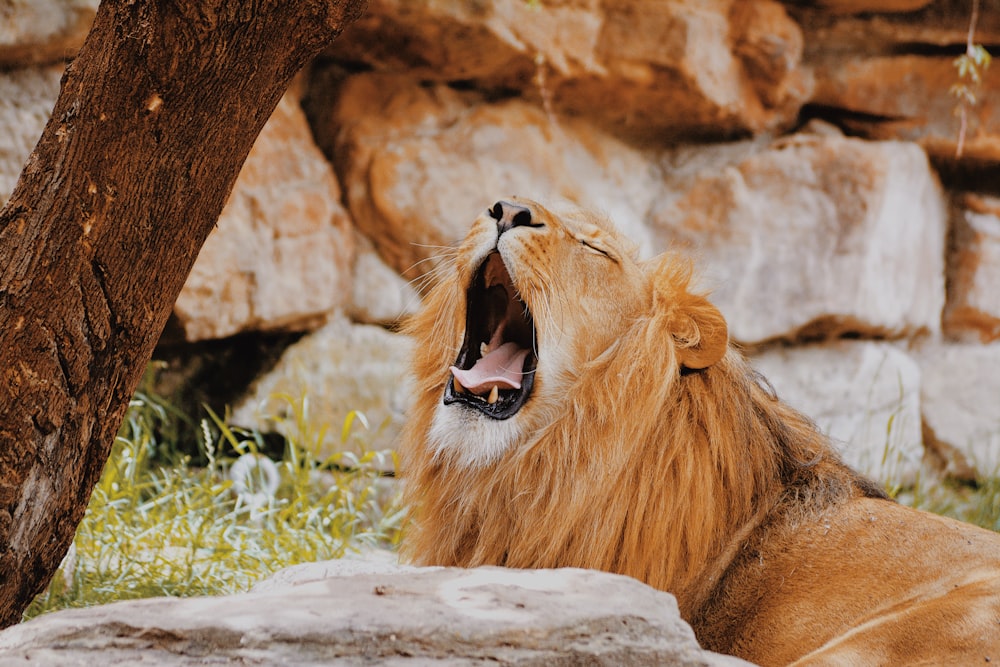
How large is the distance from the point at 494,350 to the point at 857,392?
3.02 metres

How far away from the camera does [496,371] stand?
122 inches

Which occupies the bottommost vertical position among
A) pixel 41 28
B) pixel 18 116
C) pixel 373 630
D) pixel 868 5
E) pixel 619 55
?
pixel 373 630

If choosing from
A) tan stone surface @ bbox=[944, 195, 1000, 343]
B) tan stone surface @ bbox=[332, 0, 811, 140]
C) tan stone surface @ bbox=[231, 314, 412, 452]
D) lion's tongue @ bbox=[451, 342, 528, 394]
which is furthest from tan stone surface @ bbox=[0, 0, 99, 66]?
tan stone surface @ bbox=[944, 195, 1000, 343]

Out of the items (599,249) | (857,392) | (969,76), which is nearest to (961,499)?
(857,392)

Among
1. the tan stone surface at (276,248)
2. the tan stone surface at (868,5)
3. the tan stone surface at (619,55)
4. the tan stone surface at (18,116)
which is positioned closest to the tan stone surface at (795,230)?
the tan stone surface at (619,55)

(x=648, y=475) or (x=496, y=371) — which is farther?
(x=496, y=371)

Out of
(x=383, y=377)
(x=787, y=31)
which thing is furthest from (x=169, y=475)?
(x=787, y=31)

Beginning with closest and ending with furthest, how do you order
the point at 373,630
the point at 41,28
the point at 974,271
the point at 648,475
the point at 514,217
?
the point at 373,630
the point at 648,475
the point at 514,217
the point at 41,28
the point at 974,271

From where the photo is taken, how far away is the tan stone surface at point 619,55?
5.05 meters

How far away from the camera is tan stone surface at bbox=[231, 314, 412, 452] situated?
5.15 meters

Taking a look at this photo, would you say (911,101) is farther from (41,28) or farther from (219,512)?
(41,28)

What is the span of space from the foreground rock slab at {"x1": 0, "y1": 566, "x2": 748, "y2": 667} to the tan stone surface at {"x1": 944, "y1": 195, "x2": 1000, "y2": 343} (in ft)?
14.6

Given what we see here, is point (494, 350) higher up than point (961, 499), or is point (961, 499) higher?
point (494, 350)

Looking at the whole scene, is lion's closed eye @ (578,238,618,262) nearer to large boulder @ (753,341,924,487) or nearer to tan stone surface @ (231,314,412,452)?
tan stone surface @ (231,314,412,452)
